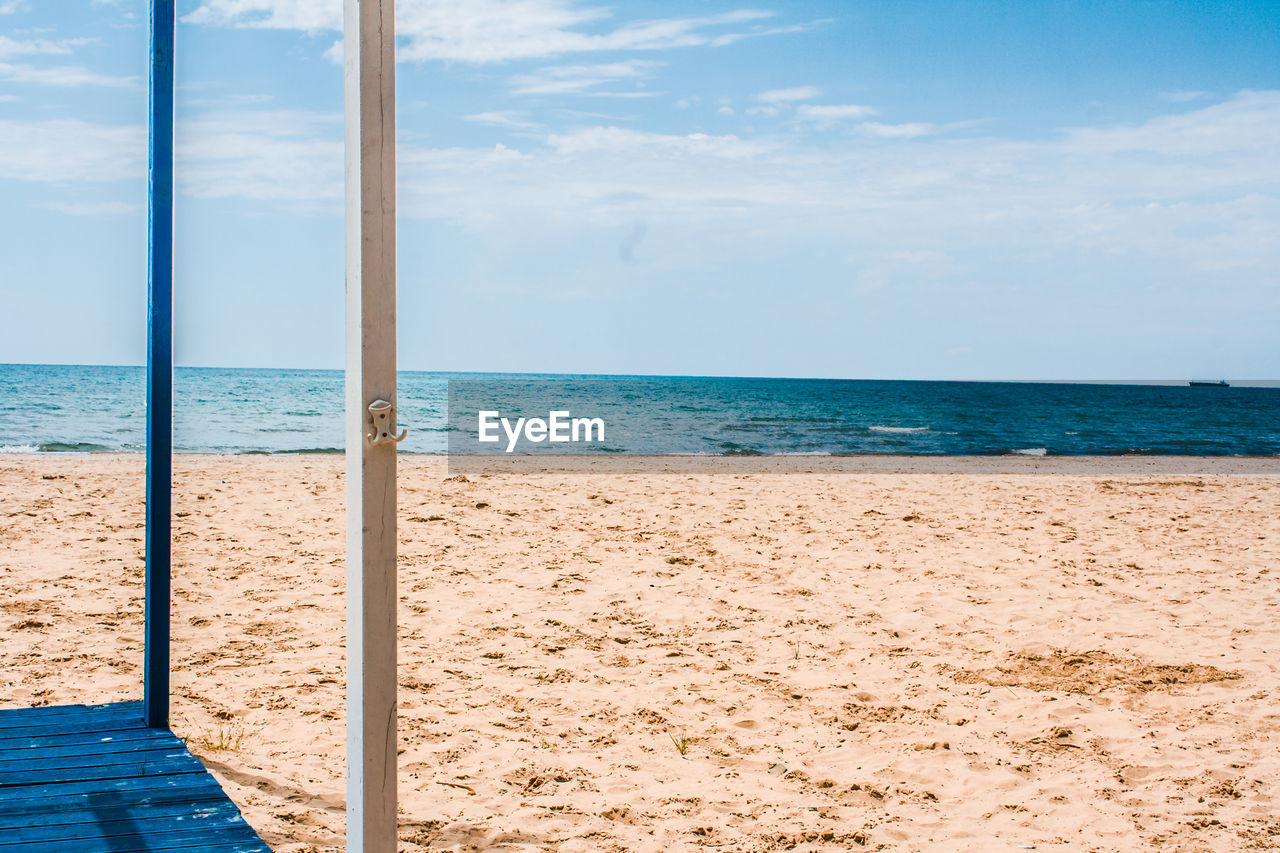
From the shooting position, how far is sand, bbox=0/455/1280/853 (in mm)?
2721

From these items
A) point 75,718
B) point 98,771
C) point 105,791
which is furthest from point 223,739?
point 105,791

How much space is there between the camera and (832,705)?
12.0ft

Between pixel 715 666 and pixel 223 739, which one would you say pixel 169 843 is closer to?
pixel 223 739

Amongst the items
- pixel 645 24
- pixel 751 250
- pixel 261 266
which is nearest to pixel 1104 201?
pixel 751 250

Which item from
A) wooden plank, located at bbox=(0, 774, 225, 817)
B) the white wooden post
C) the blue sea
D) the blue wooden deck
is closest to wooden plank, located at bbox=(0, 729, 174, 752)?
the blue wooden deck

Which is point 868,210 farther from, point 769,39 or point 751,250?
point 769,39

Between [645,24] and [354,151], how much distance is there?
139ft

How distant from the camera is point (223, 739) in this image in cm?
313

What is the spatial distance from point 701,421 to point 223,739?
24748 millimetres

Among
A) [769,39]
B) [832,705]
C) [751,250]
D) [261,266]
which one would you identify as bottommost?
[832,705]

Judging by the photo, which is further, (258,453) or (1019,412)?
(1019,412)

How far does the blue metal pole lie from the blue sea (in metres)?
8.95

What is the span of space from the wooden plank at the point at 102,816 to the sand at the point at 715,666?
365mm

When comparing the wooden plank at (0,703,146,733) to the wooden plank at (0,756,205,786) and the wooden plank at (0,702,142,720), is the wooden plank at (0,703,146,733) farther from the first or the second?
the wooden plank at (0,756,205,786)
